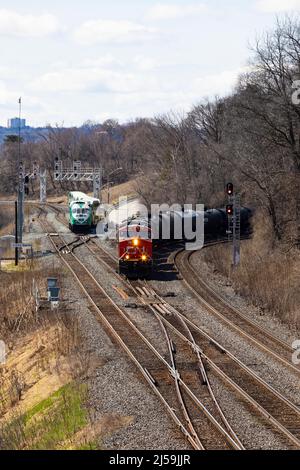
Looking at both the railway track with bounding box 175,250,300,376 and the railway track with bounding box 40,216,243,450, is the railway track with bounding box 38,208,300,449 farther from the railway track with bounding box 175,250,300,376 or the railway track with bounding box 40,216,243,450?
the railway track with bounding box 175,250,300,376

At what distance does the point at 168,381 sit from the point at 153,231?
21.6 meters

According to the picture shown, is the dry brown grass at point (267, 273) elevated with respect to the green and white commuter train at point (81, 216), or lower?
lower

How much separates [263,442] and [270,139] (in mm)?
31306

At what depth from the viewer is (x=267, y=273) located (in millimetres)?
31859

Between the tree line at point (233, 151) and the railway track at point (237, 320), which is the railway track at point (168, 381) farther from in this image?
the tree line at point (233, 151)

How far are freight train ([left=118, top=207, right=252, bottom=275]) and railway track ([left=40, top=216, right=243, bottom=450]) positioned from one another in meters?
3.16

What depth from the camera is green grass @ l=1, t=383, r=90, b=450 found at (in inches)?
581

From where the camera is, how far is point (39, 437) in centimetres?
1515

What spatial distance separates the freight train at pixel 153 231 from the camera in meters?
32.8
